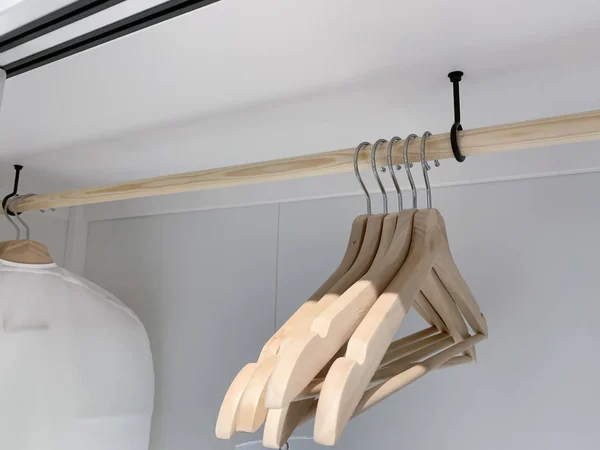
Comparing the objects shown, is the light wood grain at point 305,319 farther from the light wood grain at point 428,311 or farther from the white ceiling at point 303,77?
the white ceiling at point 303,77

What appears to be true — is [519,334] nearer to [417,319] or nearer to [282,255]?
[417,319]

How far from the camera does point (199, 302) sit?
1307 millimetres

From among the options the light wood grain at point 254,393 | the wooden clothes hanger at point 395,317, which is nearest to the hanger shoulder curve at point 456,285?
the wooden clothes hanger at point 395,317

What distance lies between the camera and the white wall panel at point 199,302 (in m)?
1.22

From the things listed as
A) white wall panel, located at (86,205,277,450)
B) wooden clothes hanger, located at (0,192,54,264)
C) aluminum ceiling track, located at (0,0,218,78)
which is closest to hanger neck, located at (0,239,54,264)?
wooden clothes hanger, located at (0,192,54,264)

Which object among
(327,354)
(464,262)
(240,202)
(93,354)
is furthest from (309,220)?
(327,354)

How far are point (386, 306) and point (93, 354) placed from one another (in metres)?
0.74

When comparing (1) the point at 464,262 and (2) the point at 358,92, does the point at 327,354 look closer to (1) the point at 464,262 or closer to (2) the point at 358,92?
(2) the point at 358,92

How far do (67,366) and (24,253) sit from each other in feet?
0.79

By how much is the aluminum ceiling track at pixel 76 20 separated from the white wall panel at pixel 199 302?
75cm

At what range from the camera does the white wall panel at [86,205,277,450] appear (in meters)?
1.22

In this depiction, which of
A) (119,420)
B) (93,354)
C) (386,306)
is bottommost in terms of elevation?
(119,420)

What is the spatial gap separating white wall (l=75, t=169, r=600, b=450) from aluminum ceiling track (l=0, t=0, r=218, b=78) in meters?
0.71

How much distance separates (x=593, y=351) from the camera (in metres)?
0.88
